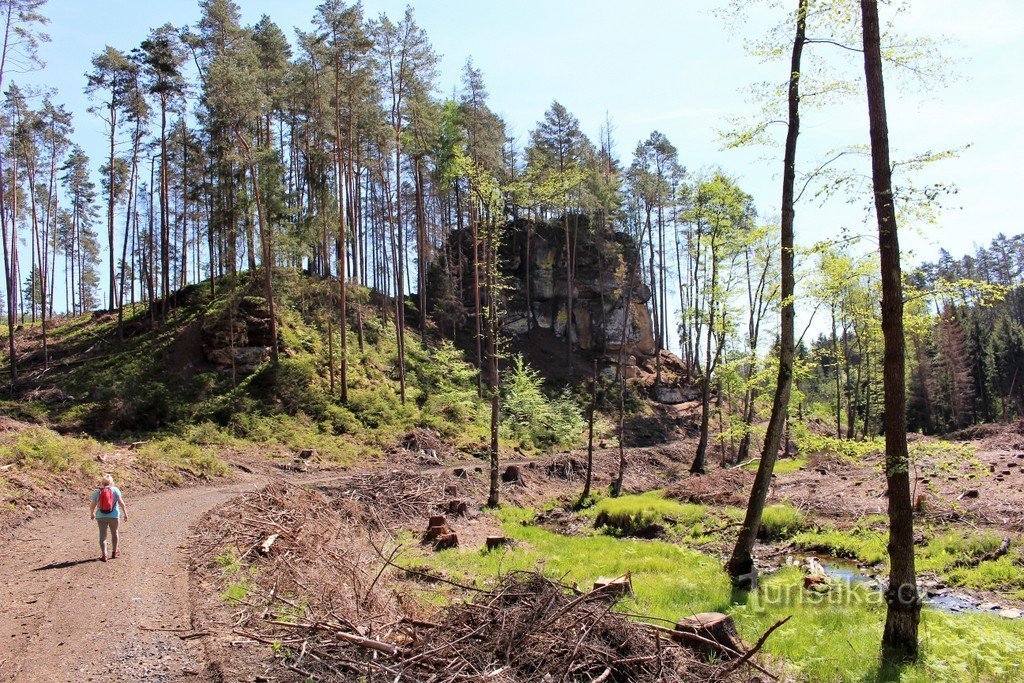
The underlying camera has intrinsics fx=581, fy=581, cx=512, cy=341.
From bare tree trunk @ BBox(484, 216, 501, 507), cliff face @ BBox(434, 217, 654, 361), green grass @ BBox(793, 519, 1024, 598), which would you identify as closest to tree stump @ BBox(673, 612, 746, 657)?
green grass @ BBox(793, 519, 1024, 598)

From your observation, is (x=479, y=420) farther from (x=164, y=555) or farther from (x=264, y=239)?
(x=164, y=555)

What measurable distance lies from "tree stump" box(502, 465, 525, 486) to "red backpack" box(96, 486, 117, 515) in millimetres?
15473

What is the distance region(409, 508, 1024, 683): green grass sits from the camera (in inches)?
290

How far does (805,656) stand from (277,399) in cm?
2629

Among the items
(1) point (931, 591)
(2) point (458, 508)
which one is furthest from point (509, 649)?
(2) point (458, 508)

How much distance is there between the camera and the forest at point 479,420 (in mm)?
7441

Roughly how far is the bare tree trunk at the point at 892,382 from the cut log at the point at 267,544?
9732 mm

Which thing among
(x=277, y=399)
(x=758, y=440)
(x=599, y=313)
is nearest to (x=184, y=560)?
(x=277, y=399)

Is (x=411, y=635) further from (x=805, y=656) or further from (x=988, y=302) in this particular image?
(x=988, y=302)

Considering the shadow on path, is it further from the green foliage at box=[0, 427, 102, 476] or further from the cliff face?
the cliff face

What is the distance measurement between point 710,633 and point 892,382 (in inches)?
169

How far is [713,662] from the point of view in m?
6.48

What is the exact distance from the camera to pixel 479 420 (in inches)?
1340

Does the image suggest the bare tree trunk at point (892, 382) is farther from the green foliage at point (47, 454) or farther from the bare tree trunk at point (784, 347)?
the green foliage at point (47, 454)
